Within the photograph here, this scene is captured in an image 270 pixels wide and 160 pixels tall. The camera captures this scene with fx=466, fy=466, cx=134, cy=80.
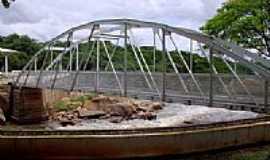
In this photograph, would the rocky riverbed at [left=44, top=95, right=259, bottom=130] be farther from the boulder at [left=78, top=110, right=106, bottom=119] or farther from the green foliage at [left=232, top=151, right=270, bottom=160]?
the green foliage at [left=232, top=151, right=270, bottom=160]

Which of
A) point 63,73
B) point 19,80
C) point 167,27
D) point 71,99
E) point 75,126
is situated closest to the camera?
point 167,27

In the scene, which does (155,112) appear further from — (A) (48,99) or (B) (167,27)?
(B) (167,27)

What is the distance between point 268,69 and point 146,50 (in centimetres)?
2546

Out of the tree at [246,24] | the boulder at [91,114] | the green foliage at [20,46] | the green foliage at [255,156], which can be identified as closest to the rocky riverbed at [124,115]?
the boulder at [91,114]

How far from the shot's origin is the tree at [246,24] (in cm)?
2800

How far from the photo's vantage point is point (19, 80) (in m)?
42.2

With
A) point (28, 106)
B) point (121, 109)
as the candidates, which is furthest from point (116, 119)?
point (28, 106)

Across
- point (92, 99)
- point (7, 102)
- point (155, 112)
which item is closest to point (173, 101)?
point (155, 112)

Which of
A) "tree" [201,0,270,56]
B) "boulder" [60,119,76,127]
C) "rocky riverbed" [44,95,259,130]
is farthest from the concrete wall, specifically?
"boulder" [60,119,76,127]

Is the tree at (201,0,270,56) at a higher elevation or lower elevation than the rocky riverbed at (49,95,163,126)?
higher

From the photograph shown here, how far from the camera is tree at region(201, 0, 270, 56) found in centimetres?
2800

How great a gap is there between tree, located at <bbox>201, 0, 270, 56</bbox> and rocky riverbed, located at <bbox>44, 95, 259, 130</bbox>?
4.74 metres

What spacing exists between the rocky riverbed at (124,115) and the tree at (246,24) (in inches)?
186

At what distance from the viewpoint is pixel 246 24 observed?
28.4 m
